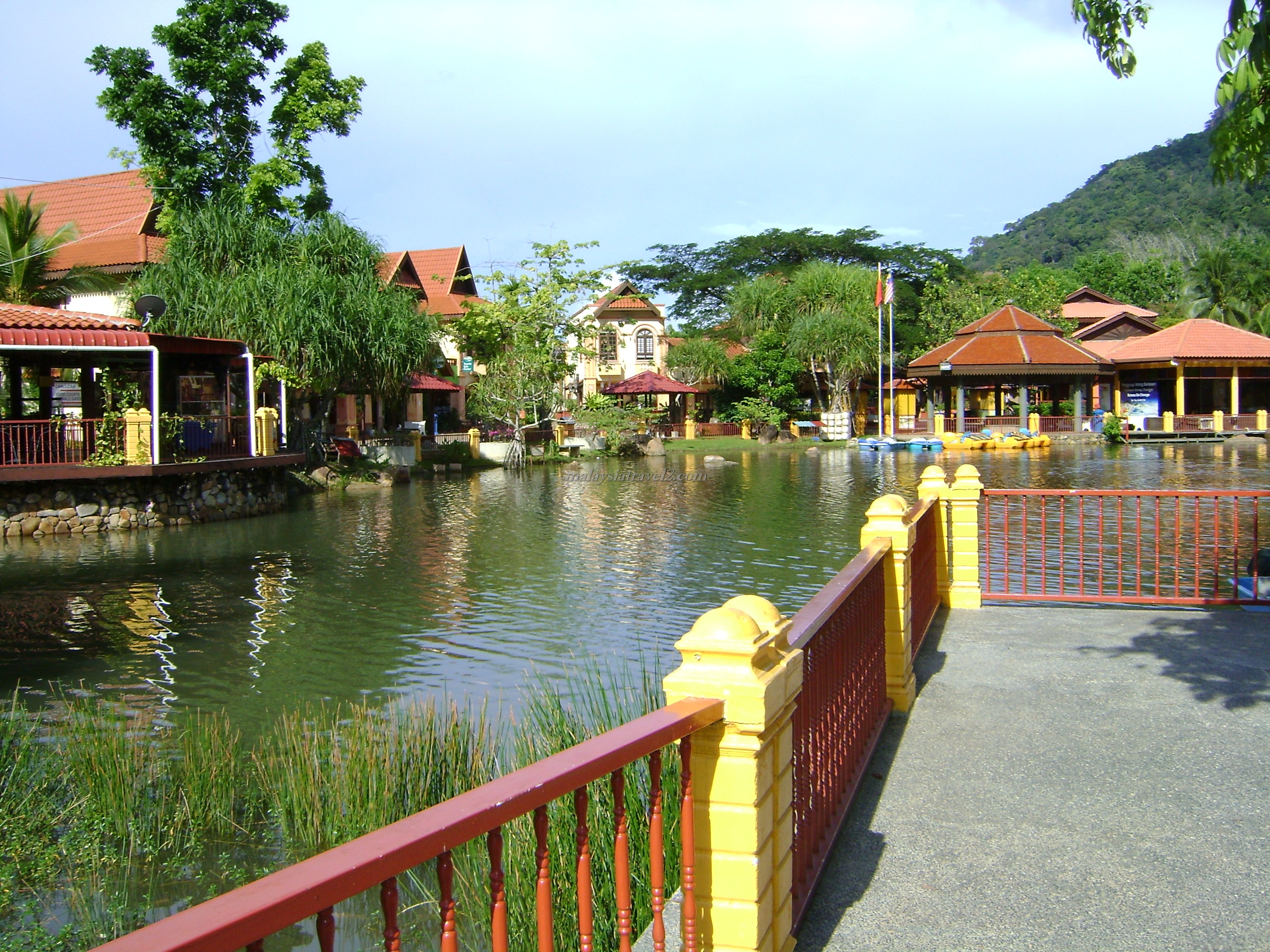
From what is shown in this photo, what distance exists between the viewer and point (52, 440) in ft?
61.6

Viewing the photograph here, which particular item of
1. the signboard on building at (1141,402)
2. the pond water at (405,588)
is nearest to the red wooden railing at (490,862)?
the pond water at (405,588)

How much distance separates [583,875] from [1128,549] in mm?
14995

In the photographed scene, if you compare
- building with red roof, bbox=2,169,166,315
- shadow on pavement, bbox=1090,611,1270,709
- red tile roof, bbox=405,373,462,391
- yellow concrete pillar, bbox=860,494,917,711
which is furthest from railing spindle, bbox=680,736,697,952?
red tile roof, bbox=405,373,462,391

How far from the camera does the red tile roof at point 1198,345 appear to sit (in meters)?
44.6

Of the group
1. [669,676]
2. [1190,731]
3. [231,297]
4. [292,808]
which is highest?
[231,297]

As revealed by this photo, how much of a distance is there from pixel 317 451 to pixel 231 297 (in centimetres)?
502

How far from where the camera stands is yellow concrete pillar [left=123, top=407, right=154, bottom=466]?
19141 mm

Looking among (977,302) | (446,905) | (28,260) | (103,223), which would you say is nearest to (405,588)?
(446,905)

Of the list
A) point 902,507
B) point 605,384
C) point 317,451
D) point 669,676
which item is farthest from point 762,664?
point 605,384

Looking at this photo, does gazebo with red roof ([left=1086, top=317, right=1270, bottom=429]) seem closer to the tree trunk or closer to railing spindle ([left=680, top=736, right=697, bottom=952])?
the tree trunk

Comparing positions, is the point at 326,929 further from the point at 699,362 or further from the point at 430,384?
the point at 699,362

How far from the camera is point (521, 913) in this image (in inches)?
169

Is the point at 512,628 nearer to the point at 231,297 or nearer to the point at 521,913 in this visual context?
the point at 521,913

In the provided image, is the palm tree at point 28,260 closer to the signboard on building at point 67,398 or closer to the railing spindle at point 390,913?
the signboard on building at point 67,398
